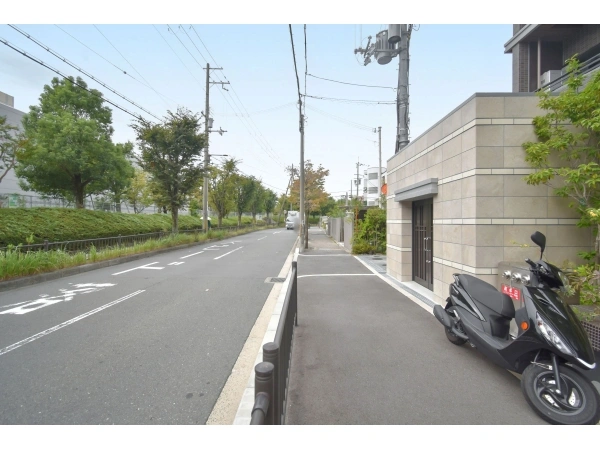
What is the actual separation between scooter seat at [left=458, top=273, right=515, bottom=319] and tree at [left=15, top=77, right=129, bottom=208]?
18652 millimetres

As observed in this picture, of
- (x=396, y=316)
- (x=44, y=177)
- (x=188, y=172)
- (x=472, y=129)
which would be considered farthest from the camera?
(x=44, y=177)

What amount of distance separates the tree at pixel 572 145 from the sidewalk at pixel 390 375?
7.61 ft

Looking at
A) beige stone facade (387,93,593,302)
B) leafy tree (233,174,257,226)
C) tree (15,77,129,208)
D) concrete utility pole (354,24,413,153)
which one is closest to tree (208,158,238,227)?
leafy tree (233,174,257,226)

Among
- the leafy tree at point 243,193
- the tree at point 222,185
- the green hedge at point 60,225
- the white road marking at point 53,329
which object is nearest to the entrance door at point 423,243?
the white road marking at point 53,329

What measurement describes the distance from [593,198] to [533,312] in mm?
2484

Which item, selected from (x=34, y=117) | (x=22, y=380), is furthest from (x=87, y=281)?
(x=34, y=117)

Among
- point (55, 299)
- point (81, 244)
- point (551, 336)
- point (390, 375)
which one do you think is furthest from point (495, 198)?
point (81, 244)

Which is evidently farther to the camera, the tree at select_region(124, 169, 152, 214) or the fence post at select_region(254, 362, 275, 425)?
the tree at select_region(124, 169, 152, 214)

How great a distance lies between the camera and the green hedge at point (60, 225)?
9242mm

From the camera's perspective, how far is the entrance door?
6.09m

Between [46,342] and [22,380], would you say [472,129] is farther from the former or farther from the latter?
[46,342]

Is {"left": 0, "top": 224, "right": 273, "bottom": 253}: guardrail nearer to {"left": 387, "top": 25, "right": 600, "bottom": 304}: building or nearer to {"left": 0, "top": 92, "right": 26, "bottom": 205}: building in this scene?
{"left": 387, "top": 25, "right": 600, "bottom": 304}: building

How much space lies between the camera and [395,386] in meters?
2.67

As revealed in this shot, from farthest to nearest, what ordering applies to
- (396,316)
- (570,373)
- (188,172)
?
1. (188,172)
2. (396,316)
3. (570,373)
